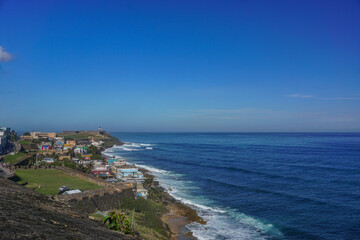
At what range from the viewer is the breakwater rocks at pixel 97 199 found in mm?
23000

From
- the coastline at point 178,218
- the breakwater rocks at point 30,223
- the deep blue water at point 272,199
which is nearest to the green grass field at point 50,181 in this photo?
the coastline at point 178,218

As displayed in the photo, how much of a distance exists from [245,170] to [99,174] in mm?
31635

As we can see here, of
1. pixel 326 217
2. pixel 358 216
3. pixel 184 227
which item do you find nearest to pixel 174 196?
pixel 184 227

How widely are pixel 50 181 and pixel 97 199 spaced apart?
9.81m

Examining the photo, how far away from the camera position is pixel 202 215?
1291 inches

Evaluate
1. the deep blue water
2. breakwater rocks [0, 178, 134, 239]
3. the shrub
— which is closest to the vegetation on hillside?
the deep blue water

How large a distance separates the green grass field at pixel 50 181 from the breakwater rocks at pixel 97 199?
3.49 meters

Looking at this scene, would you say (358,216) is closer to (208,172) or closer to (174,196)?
(174,196)

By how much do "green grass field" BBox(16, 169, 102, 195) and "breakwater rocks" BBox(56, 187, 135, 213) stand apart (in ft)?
11.4

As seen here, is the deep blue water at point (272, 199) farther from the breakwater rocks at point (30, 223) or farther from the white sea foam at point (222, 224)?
the breakwater rocks at point (30, 223)

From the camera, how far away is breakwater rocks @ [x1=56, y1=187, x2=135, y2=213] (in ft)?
75.5

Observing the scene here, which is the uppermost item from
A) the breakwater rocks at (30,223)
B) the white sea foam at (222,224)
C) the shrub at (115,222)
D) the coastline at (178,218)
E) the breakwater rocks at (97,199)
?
the breakwater rocks at (30,223)

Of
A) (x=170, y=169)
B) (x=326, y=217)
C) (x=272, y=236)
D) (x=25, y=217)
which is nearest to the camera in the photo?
(x=25, y=217)

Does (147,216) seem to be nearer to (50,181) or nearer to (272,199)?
(50,181)
